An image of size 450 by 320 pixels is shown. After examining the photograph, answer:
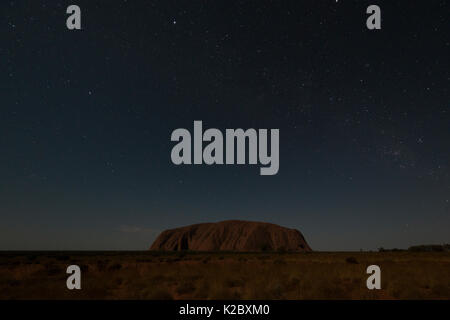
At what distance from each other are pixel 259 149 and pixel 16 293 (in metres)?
9.77

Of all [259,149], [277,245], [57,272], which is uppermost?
[259,149]

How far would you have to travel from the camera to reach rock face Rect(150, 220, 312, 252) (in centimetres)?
15538

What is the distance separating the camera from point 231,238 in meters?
161

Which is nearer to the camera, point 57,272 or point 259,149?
point 259,149

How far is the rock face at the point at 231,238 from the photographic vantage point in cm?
15538
